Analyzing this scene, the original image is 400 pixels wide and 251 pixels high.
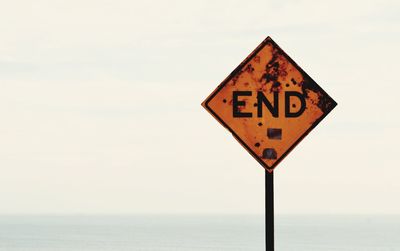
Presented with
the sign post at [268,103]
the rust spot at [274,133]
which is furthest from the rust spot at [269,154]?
the rust spot at [274,133]

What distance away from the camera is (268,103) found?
5.93m

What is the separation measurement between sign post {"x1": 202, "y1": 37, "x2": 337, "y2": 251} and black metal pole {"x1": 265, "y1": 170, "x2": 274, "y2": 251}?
0.14 ft

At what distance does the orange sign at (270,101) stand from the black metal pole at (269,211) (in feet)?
0.46

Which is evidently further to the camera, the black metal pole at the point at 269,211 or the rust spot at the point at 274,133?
the rust spot at the point at 274,133

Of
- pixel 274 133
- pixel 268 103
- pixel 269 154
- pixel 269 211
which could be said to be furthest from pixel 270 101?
pixel 269 211

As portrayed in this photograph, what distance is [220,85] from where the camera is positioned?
594 centimetres

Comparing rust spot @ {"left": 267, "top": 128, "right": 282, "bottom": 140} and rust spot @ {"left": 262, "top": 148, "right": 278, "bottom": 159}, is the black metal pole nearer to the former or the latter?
rust spot @ {"left": 262, "top": 148, "right": 278, "bottom": 159}

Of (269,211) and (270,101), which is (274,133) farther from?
(269,211)

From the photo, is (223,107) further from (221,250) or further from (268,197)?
(221,250)

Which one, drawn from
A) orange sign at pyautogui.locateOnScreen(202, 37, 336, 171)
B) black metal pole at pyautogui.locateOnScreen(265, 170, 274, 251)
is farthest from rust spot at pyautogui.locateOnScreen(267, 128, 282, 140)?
black metal pole at pyautogui.locateOnScreen(265, 170, 274, 251)

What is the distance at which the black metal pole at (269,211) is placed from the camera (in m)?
5.75

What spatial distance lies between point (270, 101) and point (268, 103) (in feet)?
0.07

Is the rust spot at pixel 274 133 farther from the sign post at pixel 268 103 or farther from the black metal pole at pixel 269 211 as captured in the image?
the black metal pole at pixel 269 211

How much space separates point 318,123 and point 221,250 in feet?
627
